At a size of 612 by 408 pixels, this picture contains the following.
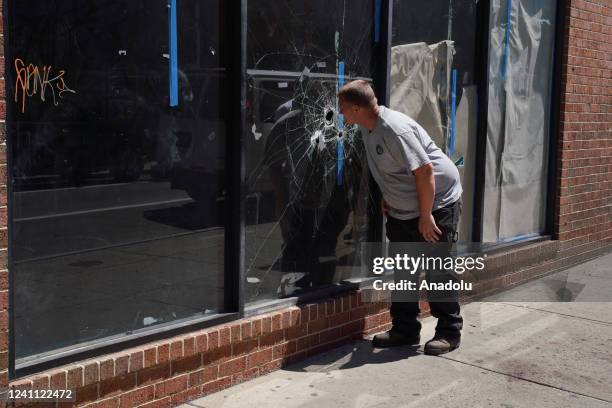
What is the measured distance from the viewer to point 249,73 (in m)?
4.72

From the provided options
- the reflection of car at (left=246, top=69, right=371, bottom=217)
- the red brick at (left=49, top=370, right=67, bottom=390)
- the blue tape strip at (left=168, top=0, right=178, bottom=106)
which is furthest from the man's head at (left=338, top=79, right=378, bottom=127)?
the red brick at (left=49, top=370, right=67, bottom=390)

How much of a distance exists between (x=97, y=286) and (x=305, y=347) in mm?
1611

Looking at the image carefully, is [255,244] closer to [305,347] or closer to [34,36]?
[305,347]

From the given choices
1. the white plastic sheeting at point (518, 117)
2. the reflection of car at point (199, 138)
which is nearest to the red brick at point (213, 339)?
the reflection of car at point (199, 138)

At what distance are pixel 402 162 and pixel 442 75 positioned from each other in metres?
1.64

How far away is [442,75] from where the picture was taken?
20.8ft

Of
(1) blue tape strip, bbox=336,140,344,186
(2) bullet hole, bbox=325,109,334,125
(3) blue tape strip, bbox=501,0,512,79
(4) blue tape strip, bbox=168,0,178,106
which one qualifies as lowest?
(1) blue tape strip, bbox=336,140,344,186

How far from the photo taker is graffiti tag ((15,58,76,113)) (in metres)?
3.60

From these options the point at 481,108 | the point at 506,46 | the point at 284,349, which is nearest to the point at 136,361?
the point at 284,349

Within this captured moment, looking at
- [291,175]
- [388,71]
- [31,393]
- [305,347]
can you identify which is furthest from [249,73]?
[31,393]

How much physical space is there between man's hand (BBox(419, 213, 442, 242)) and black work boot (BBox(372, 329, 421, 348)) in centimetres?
75

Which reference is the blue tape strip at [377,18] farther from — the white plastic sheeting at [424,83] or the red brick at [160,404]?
the red brick at [160,404]

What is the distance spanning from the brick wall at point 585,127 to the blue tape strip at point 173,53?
473 centimetres

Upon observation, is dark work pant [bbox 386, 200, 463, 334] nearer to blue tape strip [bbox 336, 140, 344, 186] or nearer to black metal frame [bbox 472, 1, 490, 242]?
blue tape strip [bbox 336, 140, 344, 186]
